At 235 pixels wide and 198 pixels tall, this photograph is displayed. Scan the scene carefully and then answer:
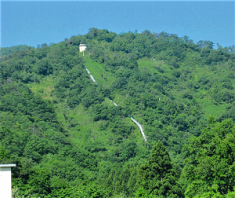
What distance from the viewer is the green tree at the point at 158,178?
113ft

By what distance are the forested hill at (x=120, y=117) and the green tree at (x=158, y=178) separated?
80 millimetres

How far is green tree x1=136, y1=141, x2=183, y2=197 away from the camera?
34500mm

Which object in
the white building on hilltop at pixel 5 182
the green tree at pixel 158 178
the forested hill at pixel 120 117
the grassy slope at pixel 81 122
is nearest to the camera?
the white building on hilltop at pixel 5 182

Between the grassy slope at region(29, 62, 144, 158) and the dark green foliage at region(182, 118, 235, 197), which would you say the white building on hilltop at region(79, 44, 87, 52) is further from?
the dark green foliage at region(182, 118, 235, 197)

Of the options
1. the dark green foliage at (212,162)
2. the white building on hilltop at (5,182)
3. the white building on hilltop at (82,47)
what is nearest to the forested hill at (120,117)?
the dark green foliage at (212,162)

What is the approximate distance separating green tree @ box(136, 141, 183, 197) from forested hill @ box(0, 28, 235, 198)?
80mm

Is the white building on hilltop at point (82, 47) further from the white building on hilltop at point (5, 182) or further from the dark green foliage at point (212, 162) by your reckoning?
the white building on hilltop at point (5, 182)

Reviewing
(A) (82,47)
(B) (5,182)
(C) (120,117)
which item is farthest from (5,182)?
(A) (82,47)

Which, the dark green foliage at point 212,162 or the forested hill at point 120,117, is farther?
the forested hill at point 120,117

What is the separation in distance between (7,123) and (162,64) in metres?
41.0

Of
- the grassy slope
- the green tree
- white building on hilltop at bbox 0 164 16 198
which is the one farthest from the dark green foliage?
the grassy slope

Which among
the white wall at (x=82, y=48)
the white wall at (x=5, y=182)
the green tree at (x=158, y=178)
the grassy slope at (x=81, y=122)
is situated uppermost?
the white wall at (x=82, y=48)

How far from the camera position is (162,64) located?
88375 millimetres

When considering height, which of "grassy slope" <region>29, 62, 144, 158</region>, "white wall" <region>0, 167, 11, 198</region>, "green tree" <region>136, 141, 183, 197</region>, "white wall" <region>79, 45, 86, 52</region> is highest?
"white wall" <region>79, 45, 86, 52</region>
